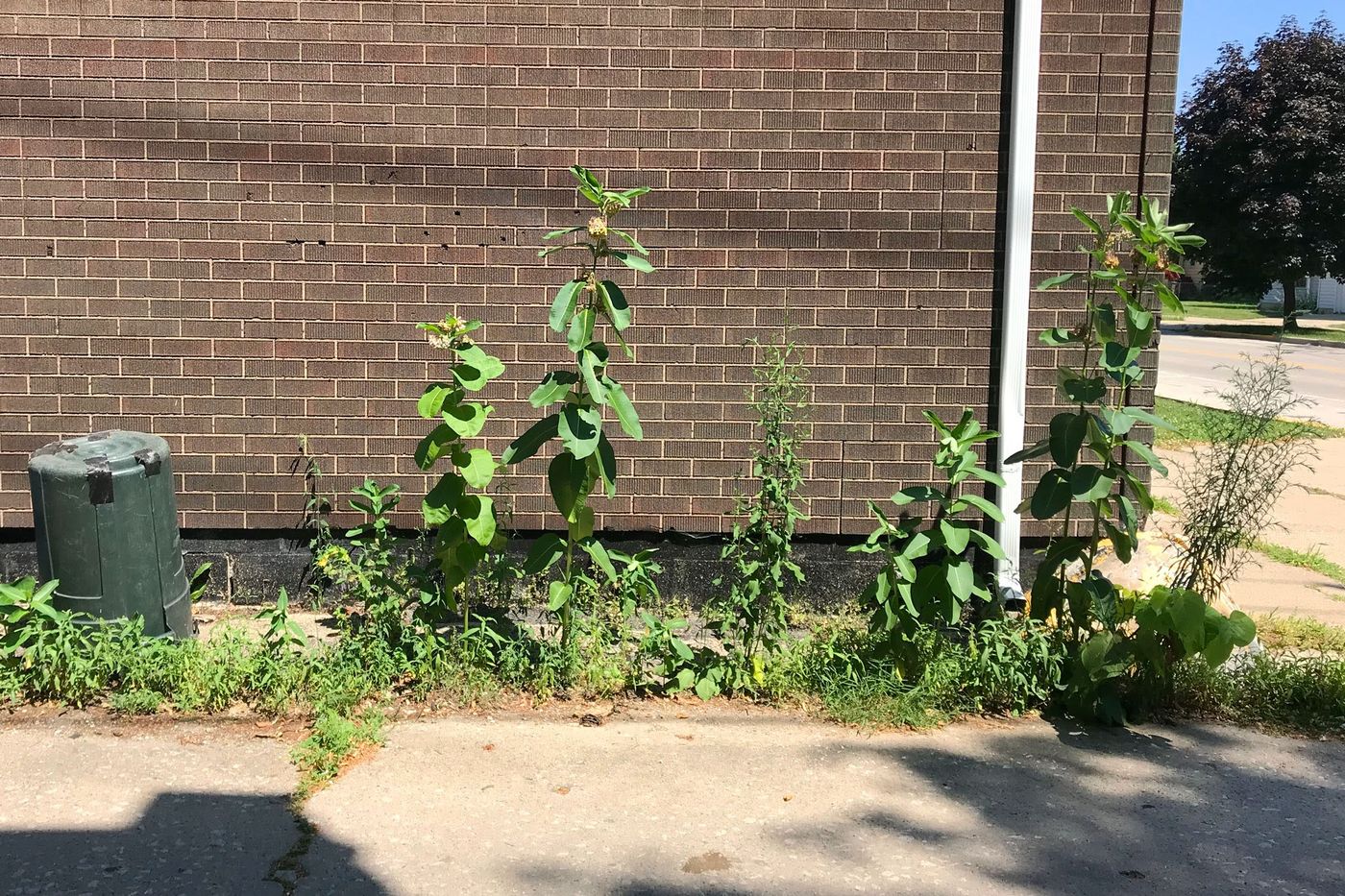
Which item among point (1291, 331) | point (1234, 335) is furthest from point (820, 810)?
point (1234, 335)

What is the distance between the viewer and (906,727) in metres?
4.57

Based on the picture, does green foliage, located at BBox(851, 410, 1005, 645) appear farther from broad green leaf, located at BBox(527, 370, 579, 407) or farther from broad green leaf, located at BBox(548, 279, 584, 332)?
broad green leaf, located at BBox(548, 279, 584, 332)

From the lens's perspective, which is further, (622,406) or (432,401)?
(432,401)

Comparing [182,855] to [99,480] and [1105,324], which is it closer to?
[99,480]

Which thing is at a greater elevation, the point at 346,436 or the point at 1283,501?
the point at 346,436

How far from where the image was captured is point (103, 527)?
4676 millimetres

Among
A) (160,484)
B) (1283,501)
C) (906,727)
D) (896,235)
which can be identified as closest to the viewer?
(906,727)

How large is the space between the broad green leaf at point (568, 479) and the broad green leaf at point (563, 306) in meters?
0.54

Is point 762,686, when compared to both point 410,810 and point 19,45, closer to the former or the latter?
point 410,810

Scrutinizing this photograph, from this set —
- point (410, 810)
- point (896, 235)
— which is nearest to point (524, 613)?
point (410, 810)

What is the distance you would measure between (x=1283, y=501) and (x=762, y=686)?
21.8ft

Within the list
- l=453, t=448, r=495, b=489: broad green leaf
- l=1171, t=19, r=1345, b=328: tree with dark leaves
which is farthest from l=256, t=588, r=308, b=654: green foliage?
l=1171, t=19, r=1345, b=328: tree with dark leaves

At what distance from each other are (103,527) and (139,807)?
1.33 meters

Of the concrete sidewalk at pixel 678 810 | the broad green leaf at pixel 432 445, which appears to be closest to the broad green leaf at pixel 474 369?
the broad green leaf at pixel 432 445
